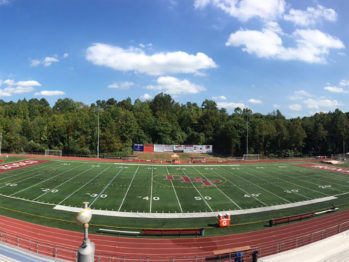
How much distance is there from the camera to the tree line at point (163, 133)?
65.3m

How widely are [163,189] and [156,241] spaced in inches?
464

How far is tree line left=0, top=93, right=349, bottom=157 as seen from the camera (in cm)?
6531

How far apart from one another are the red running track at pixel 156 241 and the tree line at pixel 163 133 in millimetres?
46474

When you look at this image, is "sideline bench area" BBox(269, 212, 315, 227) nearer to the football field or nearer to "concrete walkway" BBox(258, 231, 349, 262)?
the football field

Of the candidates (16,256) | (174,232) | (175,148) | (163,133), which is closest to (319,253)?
(174,232)

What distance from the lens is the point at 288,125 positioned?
76.8m

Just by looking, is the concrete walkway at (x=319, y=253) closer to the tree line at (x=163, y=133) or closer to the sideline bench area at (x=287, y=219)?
the sideline bench area at (x=287, y=219)

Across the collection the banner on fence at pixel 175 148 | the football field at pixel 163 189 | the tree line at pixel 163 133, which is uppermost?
the tree line at pixel 163 133

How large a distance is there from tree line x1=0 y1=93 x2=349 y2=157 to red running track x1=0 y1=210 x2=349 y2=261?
46474 mm

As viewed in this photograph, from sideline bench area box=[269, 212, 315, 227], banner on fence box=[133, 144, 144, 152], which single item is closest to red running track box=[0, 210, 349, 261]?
sideline bench area box=[269, 212, 315, 227]

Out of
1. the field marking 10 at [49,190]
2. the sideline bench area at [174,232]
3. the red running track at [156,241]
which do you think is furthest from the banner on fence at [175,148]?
the sideline bench area at [174,232]

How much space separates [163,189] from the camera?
87.5 ft

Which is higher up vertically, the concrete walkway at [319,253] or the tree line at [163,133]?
the tree line at [163,133]

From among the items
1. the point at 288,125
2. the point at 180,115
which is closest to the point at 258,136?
the point at 288,125
